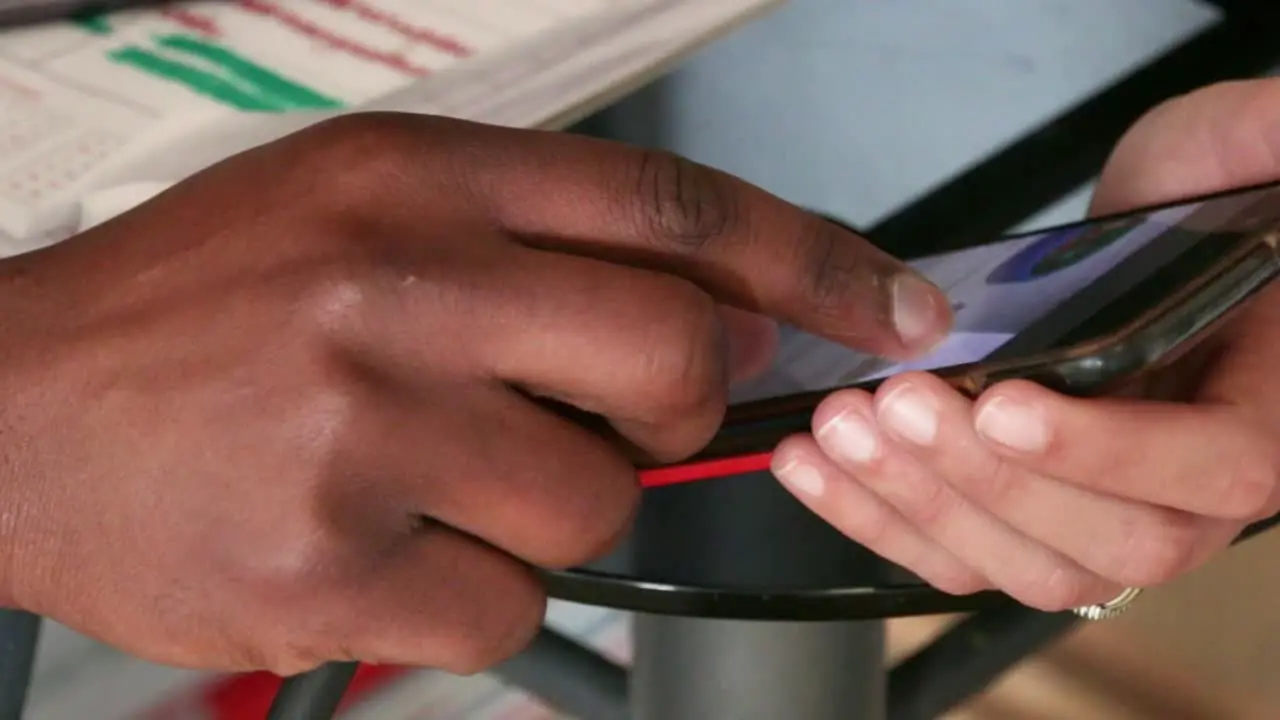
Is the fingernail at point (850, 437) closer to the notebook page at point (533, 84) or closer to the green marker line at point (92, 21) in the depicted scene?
the notebook page at point (533, 84)

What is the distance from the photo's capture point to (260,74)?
0.51 metres

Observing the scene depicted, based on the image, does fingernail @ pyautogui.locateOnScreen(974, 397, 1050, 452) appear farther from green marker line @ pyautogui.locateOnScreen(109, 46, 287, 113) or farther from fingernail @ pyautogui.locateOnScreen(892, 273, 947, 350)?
green marker line @ pyautogui.locateOnScreen(109, 46, 287, 113)

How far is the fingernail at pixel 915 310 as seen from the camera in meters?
0.32

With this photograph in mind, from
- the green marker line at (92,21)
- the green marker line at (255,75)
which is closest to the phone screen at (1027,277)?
the green marker line at (255,75)

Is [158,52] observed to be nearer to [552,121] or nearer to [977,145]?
[552,121]

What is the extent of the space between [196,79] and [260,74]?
23 millimetres

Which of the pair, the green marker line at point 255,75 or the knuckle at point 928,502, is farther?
the green marker line at point 255,75

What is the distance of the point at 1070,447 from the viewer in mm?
316

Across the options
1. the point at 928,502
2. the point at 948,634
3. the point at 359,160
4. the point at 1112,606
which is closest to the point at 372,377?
the point at 359,160

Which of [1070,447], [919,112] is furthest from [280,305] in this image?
[919,112]

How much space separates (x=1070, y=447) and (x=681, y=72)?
0.35m

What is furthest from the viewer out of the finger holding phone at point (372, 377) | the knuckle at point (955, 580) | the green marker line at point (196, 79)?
the green marker line at point (196, 79)

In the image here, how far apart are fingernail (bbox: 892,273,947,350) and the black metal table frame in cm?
22

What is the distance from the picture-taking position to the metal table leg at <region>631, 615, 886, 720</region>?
520 mm
